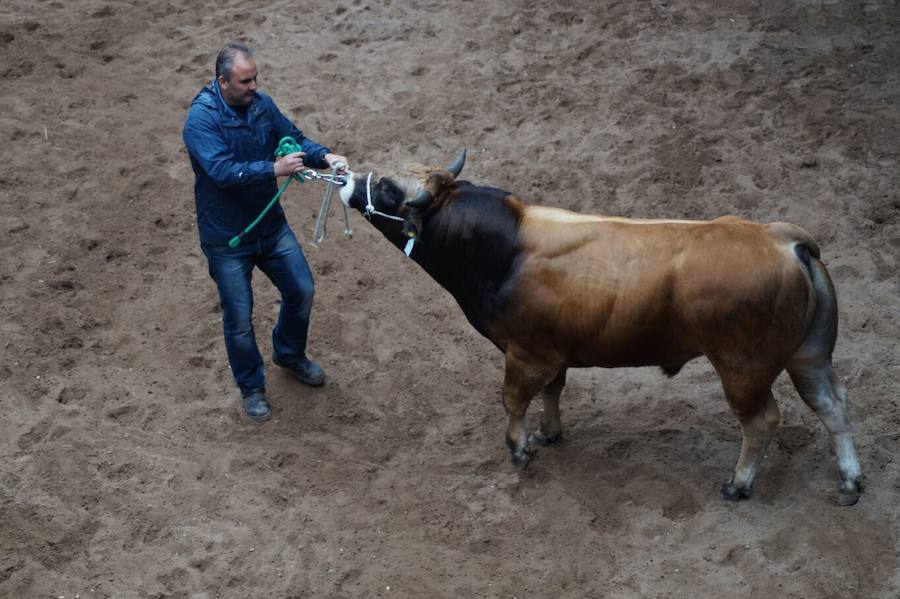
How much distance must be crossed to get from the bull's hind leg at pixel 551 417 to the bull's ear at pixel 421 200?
56.3 inches

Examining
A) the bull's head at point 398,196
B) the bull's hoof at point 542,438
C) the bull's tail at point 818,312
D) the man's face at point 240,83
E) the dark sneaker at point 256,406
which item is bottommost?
the bull's hoof at point 542,438

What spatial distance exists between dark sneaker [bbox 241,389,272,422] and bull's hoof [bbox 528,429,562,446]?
72.8 inches

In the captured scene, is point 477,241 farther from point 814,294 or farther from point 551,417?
point 814,294

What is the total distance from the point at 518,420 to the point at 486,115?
4.18m

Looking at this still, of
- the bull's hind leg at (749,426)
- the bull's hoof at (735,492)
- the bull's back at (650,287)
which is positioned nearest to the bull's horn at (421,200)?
the bull's back at (650,287)

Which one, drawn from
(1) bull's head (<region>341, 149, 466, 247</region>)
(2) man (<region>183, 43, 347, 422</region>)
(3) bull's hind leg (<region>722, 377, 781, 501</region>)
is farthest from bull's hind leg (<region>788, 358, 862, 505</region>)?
(2) man (<region>183, 43, 347, 422</region>)

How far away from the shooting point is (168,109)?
424 inches

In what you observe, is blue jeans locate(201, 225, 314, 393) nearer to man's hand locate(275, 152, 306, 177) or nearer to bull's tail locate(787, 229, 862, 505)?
man's hand locate(275, 152, 306, 177)

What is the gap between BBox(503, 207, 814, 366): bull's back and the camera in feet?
19.9

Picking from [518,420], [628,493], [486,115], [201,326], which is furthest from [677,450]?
[486,115]

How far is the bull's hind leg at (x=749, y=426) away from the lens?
20.9ft

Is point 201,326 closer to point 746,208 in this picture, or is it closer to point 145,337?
point 145,337

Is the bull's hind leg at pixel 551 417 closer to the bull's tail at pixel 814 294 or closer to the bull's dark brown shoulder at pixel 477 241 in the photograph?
the bull's dark brown shoulder at pixel 477 241

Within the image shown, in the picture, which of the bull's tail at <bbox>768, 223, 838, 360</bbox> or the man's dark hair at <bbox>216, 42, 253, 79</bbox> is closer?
the bull's tail at <bbox>768, 223, 838, 360</bbox>
